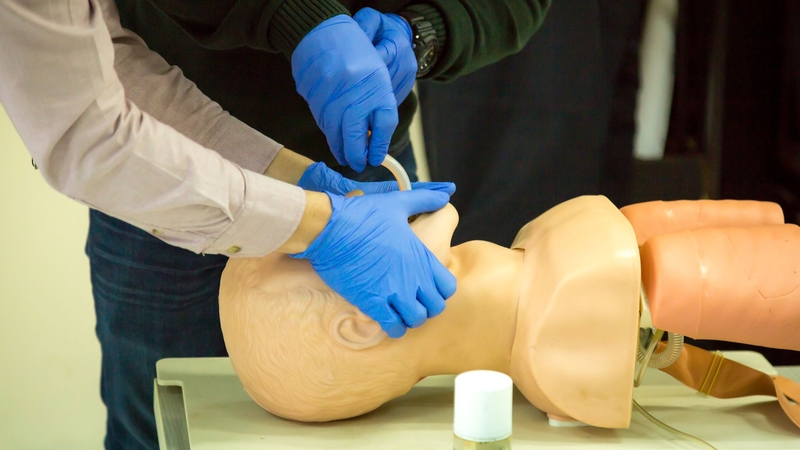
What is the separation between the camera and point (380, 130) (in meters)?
1.43

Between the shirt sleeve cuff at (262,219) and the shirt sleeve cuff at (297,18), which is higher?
the shirt sleeve cuff at (297,18)

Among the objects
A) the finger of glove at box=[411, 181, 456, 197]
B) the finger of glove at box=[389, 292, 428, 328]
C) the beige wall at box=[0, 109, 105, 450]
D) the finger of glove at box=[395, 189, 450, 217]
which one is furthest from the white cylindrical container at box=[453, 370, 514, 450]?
the beige wall at box=[0, 109, 105, 450]

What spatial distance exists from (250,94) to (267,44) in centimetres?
23

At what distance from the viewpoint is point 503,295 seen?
1371 mm

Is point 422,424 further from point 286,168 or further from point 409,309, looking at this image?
point 286,168

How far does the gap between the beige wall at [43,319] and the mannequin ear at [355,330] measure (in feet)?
5.37

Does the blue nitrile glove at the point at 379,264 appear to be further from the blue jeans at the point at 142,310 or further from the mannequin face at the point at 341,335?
the blue jeans at the point at 142,310

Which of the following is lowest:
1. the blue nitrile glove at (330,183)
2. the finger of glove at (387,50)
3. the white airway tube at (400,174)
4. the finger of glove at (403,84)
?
the blue nitrile glove at (330,183)

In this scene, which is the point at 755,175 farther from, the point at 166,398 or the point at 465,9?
the point at 166,398

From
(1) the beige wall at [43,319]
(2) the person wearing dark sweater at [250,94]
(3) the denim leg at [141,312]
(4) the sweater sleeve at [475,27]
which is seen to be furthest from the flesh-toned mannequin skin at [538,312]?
(1) the beige wall at [43,319]

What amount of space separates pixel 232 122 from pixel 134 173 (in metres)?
0.48

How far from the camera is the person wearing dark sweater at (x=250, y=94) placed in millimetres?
1424

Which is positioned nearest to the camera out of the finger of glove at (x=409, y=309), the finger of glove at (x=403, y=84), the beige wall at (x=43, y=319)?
the finger of glove at (x=409, y=309)

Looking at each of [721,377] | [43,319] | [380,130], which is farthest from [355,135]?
[43,319]
